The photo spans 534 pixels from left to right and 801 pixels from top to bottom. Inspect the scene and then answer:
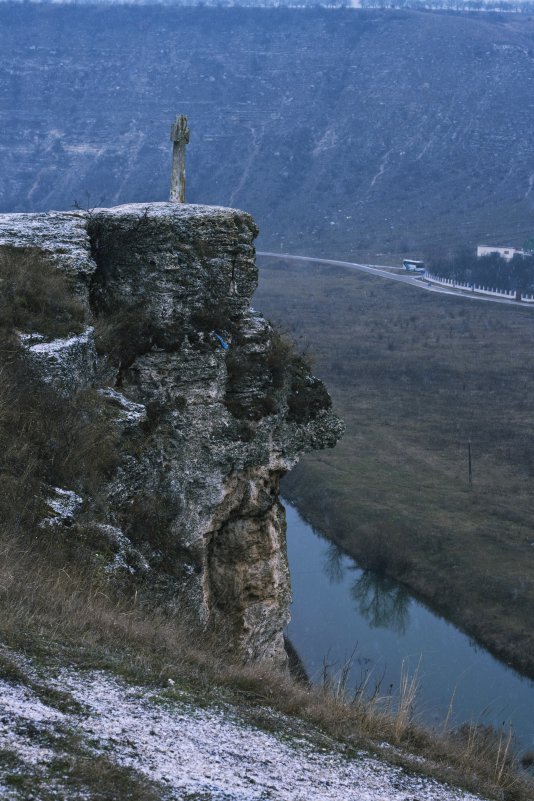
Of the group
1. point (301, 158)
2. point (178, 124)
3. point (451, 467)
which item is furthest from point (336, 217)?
point (178, 124)

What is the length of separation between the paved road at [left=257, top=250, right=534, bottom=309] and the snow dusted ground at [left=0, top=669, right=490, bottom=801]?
68.9 meters

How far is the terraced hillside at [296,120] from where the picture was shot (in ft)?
379

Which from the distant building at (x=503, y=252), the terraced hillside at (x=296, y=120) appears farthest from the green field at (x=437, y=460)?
the terraced hillside at (x=296, y=120)

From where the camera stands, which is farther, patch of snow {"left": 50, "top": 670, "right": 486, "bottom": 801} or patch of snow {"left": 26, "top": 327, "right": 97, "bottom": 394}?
patch of snow {"left": 26, "top": 327, "right": 97, "bottom": 394}

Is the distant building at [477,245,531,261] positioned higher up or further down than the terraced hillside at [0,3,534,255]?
further down

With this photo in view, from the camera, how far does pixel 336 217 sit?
11819 cm

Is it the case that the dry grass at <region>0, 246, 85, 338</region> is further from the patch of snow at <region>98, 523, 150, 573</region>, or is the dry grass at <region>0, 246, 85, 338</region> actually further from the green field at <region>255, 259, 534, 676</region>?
the green field at <region>255, 259, 534, 676</region>

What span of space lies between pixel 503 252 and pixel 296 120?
54099 mm

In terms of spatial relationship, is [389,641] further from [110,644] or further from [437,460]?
[110,644]

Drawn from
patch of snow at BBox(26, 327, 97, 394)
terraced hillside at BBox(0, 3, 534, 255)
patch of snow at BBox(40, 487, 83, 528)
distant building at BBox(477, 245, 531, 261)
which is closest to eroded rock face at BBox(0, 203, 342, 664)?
patch of snow at BBox(26, 327, 97, 394)

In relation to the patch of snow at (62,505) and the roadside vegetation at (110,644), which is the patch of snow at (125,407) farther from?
the patch of snow at (62,505)

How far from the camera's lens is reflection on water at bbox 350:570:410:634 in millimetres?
24141

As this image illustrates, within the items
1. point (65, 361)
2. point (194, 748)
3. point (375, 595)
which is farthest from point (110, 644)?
point (375, 595)

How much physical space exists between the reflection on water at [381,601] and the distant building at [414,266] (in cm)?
6607
